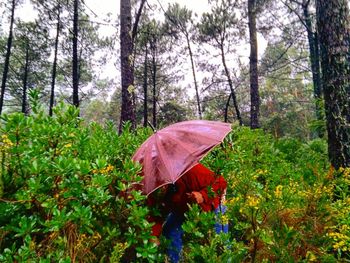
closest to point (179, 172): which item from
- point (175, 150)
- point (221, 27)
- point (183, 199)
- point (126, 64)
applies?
point (175, 150)

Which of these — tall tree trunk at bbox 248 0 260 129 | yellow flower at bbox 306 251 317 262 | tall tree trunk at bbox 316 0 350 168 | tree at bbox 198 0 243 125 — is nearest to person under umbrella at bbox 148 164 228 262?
yellow flower at bbox 306 251 317 262

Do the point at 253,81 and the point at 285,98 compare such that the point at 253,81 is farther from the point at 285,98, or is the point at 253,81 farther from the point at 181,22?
the point at 285,98

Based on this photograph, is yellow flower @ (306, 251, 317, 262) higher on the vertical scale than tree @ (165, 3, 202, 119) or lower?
lower

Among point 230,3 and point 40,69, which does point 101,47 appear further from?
point 230,3

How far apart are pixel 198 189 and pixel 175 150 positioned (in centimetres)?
43

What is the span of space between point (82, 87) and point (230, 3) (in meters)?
17.0

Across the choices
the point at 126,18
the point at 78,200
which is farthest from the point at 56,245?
the point at 126,18

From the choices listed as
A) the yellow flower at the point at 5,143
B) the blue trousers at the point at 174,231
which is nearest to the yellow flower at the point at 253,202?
the blue trousers at the point at 174,231

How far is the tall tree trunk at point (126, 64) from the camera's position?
21.7 feet

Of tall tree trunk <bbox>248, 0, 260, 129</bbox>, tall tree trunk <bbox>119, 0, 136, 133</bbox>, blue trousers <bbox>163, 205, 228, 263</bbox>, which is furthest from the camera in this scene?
tall tree trunk <bbox>248, 0, 260, 129</bbox>

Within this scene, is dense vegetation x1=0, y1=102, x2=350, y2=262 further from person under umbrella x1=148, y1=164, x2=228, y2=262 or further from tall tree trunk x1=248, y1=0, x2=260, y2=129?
tall tree trunk x1=248, y1=0, x2=260, y2=129

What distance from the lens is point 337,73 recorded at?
3.11m

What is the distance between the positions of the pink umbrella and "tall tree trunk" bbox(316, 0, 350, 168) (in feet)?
4.21

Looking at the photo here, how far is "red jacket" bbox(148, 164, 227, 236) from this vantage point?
2.33 meters
